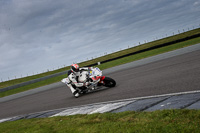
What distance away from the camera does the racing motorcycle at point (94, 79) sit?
1145cm

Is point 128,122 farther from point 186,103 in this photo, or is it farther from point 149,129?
point 186,103

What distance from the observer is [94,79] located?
1141 centimetres

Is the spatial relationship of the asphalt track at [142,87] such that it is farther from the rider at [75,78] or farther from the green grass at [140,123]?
the green grass at [140,123]

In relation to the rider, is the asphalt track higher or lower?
lower

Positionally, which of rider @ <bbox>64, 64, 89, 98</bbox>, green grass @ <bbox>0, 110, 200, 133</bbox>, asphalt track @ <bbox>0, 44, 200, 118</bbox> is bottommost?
A: asphalt track @ <bbox>0, 44, 200, 118</bbox>

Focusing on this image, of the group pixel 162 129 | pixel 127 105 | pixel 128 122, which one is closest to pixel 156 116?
pixel 128 122

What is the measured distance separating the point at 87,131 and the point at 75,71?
23.2ft

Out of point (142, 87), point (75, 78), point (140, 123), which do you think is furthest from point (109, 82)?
point (140, 123)

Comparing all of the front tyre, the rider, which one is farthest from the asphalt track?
the rider

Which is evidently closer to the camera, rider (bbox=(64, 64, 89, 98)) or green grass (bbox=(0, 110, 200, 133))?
green grass (bbox=(0, 110, 200, 133))

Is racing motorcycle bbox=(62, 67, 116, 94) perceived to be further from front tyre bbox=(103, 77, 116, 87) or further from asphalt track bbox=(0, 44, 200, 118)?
asphalt track bbox=(0, 44, 200, 118)

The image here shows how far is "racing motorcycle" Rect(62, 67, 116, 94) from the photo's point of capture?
1145 cm

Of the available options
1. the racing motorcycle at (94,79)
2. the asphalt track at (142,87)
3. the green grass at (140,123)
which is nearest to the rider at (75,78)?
the racing motorcycle at (94,79)

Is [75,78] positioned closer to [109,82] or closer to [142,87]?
[109,82]
